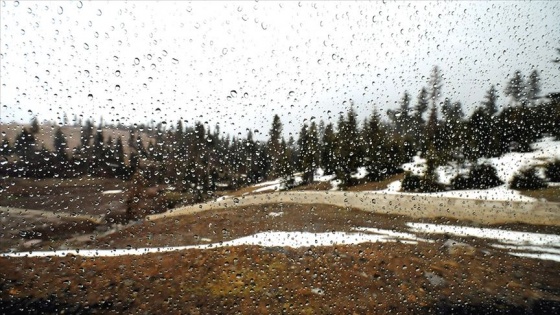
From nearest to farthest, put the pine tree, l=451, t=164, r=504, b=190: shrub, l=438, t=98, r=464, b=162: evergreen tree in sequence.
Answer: the pine tree → l=438, t=98, r=464, b=162: evergreen tree → l=451, t=164, r=504, b=190: shrub

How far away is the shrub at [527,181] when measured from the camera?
18.6 ft

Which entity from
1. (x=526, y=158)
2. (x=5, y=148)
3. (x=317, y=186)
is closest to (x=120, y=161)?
(x=5, y=148)

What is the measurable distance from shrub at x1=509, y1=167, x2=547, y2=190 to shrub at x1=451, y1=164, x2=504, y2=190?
34 centimetres

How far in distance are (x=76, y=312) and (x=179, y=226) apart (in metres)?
1.20

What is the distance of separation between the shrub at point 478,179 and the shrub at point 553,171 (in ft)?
2.47

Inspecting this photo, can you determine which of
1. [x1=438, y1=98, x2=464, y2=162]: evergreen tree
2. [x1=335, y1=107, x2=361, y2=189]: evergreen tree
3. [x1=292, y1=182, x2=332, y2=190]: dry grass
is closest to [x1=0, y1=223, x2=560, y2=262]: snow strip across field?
[x1=292, y1=182, x2=332, y2=190]: dry grass

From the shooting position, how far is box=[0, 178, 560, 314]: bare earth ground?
3100 mm

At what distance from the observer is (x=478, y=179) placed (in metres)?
5.72

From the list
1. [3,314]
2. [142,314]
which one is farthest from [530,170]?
[3,314]

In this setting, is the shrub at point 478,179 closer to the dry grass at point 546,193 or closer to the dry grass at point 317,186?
the dry grass at point 546,193

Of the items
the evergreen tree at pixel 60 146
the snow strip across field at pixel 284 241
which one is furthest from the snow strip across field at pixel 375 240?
the evergreen tree at pixel 60 146

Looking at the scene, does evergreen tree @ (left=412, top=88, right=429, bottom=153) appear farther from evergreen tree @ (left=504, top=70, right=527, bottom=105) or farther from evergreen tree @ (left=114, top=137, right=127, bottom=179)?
evergreen tree @ (left=114, top=137, right=127, bottom=179)

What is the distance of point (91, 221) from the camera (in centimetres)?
334

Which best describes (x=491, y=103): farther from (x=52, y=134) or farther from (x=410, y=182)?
(x=52, y=134)
